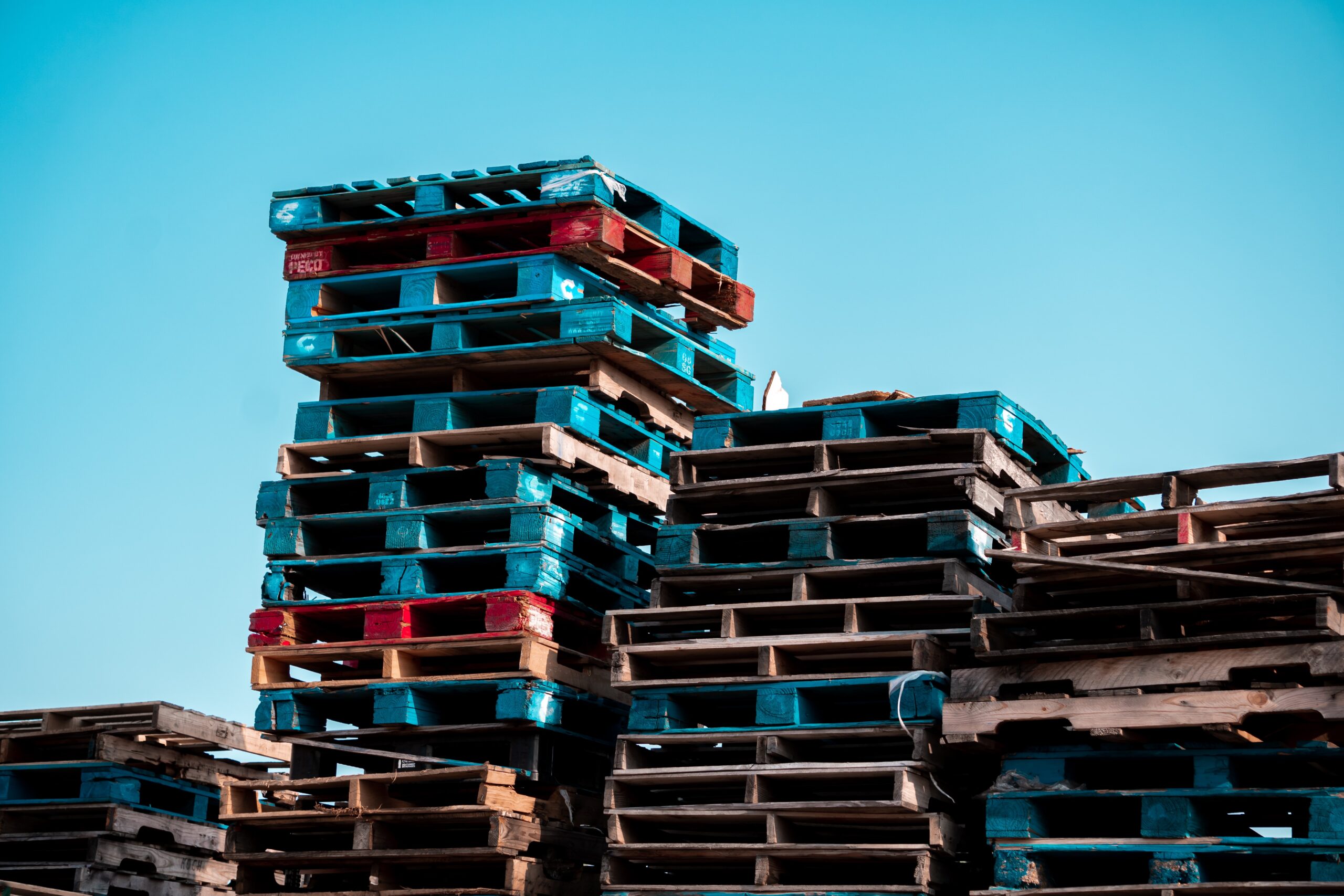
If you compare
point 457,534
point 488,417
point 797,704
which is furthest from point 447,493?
point 797,704

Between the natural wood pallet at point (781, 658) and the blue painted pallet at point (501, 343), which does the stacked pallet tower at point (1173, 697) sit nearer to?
the natural wood pallet at point (781, 658)

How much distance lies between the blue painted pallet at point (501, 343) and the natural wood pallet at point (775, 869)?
3.40 metres

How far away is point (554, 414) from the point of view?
1208 cm

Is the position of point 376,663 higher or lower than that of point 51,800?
higher

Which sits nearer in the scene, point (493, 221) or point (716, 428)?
point (716, 428)

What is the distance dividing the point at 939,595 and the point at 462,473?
337 centimetres

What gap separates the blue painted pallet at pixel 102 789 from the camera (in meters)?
13.2

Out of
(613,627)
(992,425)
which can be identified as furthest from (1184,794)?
(613,627)

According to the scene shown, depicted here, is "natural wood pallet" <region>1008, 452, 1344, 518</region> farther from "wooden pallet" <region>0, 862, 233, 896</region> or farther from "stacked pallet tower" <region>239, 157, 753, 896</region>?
"wooden pallet" <region>0, 862, 233, 896</region>

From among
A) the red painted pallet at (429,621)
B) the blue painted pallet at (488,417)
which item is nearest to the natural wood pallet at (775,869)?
the red painted pallet at (429,621)

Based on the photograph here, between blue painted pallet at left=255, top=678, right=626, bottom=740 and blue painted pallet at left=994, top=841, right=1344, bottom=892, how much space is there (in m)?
3.10

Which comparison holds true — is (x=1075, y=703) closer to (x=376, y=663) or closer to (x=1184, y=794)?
(x=1184, y=794)

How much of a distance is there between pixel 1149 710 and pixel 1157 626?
44cm

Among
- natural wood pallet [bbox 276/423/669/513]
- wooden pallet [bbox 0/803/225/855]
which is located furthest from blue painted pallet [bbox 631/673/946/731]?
wooden pallet [bbox 0/803/225/855]
